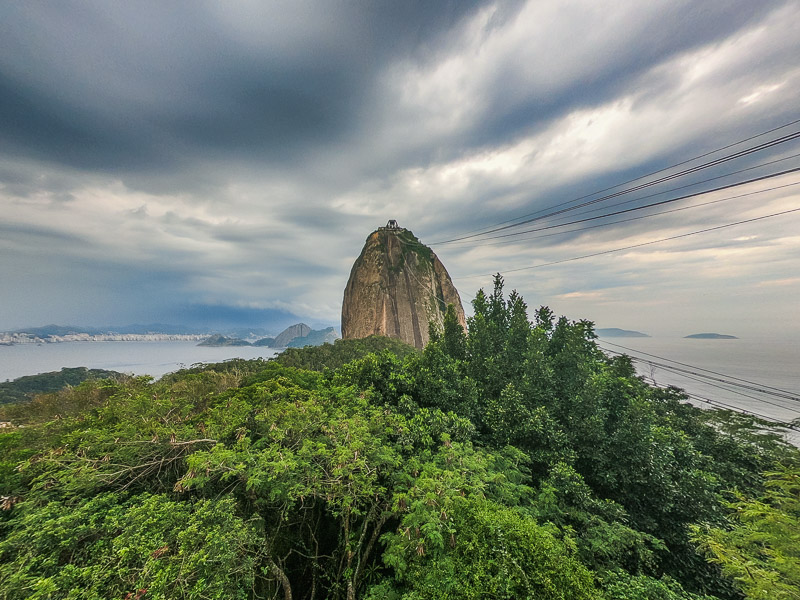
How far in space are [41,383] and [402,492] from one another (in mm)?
72422

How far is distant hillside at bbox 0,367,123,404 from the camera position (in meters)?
39.6

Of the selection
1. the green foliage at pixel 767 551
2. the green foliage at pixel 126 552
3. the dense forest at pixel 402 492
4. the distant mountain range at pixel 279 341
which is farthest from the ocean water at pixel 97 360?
the distant mountain range at pixel 279 341

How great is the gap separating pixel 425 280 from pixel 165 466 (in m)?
45.2

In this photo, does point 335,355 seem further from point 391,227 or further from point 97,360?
point 97,360

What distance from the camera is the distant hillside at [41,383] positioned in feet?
130

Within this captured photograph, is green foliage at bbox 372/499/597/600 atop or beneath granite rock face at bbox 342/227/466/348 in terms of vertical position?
beneath

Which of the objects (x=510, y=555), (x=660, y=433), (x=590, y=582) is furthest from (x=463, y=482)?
(x=660, y=433)

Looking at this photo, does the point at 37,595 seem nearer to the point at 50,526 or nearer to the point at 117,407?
the point at 50,526

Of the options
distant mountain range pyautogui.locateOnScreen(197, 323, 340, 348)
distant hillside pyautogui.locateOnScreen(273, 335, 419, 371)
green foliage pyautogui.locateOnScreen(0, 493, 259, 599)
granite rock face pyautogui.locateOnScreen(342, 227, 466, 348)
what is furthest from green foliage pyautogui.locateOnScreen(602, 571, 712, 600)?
distant mountain range pyautogui.locateOnScreen(197, 323, 340, 348)

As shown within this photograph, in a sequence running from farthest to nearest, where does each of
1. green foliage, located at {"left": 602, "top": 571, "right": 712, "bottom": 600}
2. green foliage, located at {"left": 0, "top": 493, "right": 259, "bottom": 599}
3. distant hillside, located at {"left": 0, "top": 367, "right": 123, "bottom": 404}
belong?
distant hillside, located at {"left": 0, "top": 367, "right": 123, "bottom": 404}
green foliage, located at {"left": 602, "top": 571, "right": 712, "bottom": 600}
green foliage, located at {"left": 0, "top": 493, "right": 259, "bottom": 599}

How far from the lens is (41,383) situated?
4619 cm

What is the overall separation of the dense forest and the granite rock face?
30.0 m

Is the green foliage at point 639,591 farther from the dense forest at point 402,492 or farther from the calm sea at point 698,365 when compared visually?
the calm sea at point 698,365

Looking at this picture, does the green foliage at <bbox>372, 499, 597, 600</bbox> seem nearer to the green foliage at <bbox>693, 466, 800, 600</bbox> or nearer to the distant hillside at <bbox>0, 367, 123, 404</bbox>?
the green foliage at <bbox>693, 466, 800, 600</bbox>
